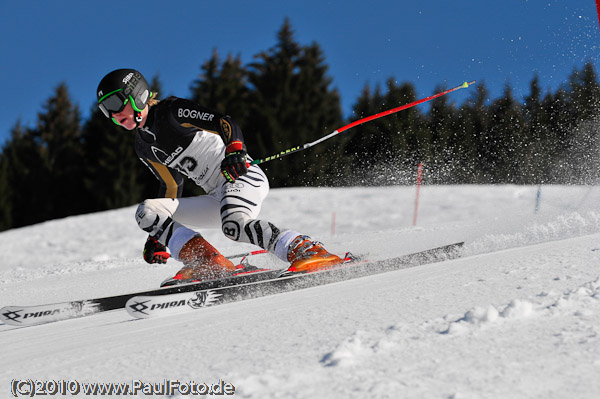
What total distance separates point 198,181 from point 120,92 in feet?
2.98

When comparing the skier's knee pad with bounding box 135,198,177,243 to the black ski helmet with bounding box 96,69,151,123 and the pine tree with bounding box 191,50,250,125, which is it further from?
the pine tree with bounding box 191,50,250,125

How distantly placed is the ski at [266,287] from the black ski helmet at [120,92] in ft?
4.77

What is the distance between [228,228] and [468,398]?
2.75 m

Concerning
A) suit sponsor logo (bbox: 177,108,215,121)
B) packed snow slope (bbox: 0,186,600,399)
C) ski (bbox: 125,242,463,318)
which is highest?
suit sponsor logo (bbox: 177,108,215,121)

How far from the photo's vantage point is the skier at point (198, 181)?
407 centimetres

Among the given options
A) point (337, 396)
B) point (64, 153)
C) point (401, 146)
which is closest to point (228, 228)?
point (337, 396)

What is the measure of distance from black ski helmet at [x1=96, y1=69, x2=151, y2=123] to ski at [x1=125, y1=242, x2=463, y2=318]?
1.45 m

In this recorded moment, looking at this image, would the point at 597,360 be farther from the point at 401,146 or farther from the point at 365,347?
the point at 401,146

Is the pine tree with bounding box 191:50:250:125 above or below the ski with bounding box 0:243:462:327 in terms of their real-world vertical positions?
above

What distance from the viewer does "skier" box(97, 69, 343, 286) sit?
4066 mm

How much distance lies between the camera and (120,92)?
13.4ft

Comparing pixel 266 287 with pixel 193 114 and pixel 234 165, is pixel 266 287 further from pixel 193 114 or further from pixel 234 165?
pixel 193 114

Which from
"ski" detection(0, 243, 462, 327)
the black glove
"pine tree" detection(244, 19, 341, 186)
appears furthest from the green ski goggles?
"pine tree" detection(244, 19, 341, 186)

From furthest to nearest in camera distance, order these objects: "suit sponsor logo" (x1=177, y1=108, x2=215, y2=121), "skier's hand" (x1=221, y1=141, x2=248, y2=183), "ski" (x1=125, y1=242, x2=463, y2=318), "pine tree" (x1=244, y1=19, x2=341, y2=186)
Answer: "pine tree" (x1=244, y1=19, x2=341, y2=186) < "suit sponsor logo" (x1=177, y1=108, x2=215, y2=121) < "skier's hand" (x1=221, y1=141, x2=248, y2=183) < "ski" (x1=125, y1=242, x2=463, y2=318)
